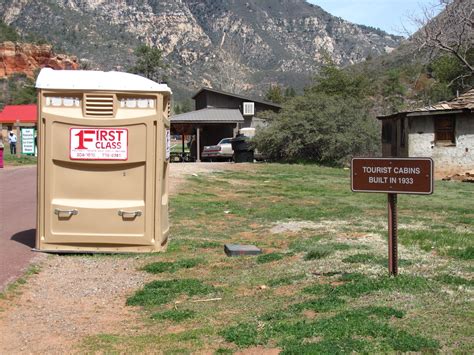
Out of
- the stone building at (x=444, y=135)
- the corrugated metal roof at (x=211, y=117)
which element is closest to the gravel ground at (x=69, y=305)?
the stone building at (x=444, y=135)

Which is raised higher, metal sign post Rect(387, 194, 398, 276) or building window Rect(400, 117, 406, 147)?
building window Rect(400, 117, 406, 147)

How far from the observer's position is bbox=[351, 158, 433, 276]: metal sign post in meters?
7.46

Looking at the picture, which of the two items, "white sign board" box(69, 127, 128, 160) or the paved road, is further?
"white sign board" box(69, 127, 128, 160)

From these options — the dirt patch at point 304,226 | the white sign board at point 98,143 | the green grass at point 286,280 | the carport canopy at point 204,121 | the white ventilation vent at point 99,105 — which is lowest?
the green grass at point 286,280

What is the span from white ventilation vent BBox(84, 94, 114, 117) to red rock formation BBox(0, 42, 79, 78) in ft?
281

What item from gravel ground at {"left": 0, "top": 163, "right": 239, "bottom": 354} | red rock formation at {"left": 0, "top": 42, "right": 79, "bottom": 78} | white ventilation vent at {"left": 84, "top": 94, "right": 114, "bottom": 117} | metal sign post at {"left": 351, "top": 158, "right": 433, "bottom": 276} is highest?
red rock formation at {"left": 0, "top": 42, "right": 79, "bottom": 78}

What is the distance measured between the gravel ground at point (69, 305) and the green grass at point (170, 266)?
0.17 meters

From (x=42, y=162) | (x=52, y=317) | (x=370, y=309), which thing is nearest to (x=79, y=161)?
(x=42, y=162)

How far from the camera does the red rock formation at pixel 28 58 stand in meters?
92.7

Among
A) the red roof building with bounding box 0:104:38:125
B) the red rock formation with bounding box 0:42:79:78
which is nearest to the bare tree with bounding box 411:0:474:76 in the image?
the red roof building with bounding box 0:104:38:125

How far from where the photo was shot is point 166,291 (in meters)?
8.20

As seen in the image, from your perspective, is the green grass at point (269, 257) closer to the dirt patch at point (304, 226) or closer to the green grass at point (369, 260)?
the green grass at point (369, 260)

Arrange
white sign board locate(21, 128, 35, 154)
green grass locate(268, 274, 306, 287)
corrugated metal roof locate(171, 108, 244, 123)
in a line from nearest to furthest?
green grass locate(268, 274, 306, 287)
white sign board locate(21, 128, 35, 154)
corrugated metal roof locate(171, 108, 244, 123)

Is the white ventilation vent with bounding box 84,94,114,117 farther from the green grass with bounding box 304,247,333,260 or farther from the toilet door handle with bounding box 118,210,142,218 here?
the green grass with bounding box 304,247,333,260
